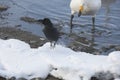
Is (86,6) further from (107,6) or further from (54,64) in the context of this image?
(54,64)

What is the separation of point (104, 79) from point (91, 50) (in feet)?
8.87

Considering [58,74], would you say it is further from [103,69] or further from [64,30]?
[64,30]

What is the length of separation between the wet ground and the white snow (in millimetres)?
1807

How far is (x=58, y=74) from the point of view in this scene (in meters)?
6.22

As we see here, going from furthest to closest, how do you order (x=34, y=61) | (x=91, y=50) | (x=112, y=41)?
1. (x=112, y=41)
2. (x=91, y=50)
3. (x=34, y=61)

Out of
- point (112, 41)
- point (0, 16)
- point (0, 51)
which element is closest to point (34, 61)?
point (0, 51)

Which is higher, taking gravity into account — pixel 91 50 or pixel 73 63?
pixel 73 63

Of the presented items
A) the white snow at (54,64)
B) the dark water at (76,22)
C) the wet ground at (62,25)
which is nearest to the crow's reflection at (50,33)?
the white snow at (54,64)

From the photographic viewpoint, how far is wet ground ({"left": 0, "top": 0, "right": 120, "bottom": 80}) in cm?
914

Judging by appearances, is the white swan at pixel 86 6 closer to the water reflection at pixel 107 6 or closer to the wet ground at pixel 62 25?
the wet ground at pixel 62 25

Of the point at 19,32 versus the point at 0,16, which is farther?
the point at 0,16

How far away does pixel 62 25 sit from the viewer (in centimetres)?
1070

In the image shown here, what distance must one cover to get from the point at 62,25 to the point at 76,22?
498mm

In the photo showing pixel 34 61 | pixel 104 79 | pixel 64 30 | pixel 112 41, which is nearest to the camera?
pixel 104 79
